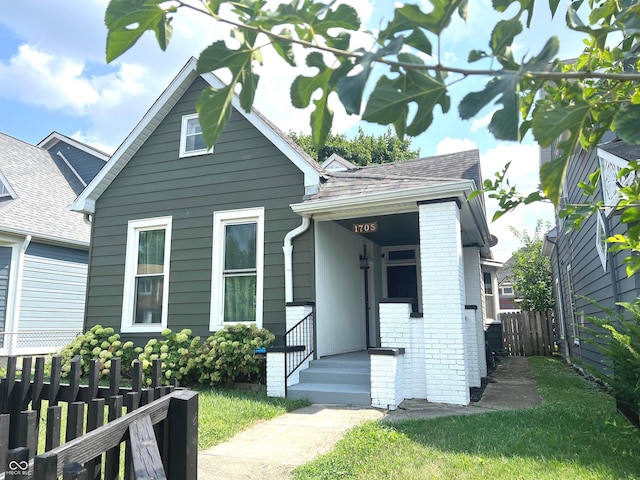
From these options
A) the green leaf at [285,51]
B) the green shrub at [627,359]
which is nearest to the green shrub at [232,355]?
the green shrub at [627,359]

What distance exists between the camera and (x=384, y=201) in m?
7.02

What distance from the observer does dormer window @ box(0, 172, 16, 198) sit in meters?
13.2

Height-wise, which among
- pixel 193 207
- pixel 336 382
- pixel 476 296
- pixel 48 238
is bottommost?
pixel 336 382

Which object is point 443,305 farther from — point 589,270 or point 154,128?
point 154,128

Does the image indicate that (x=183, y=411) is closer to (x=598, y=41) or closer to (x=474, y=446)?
(x=598, y=41)

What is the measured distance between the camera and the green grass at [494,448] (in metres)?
3.52

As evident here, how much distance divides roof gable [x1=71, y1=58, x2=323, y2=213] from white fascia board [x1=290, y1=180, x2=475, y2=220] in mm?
877

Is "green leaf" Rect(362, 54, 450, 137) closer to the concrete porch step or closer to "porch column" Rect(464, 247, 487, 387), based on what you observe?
the concrete porch step

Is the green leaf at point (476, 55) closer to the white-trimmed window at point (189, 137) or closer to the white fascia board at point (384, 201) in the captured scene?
the white fascia board at point (384, 201)

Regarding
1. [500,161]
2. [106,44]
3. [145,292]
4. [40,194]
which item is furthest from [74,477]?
[40,194]

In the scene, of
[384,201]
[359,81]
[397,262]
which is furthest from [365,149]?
[359,81]

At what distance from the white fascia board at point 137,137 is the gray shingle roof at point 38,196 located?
3.64 m

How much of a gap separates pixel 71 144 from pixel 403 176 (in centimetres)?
1400

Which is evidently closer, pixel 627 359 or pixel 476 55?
pixel 476 55
